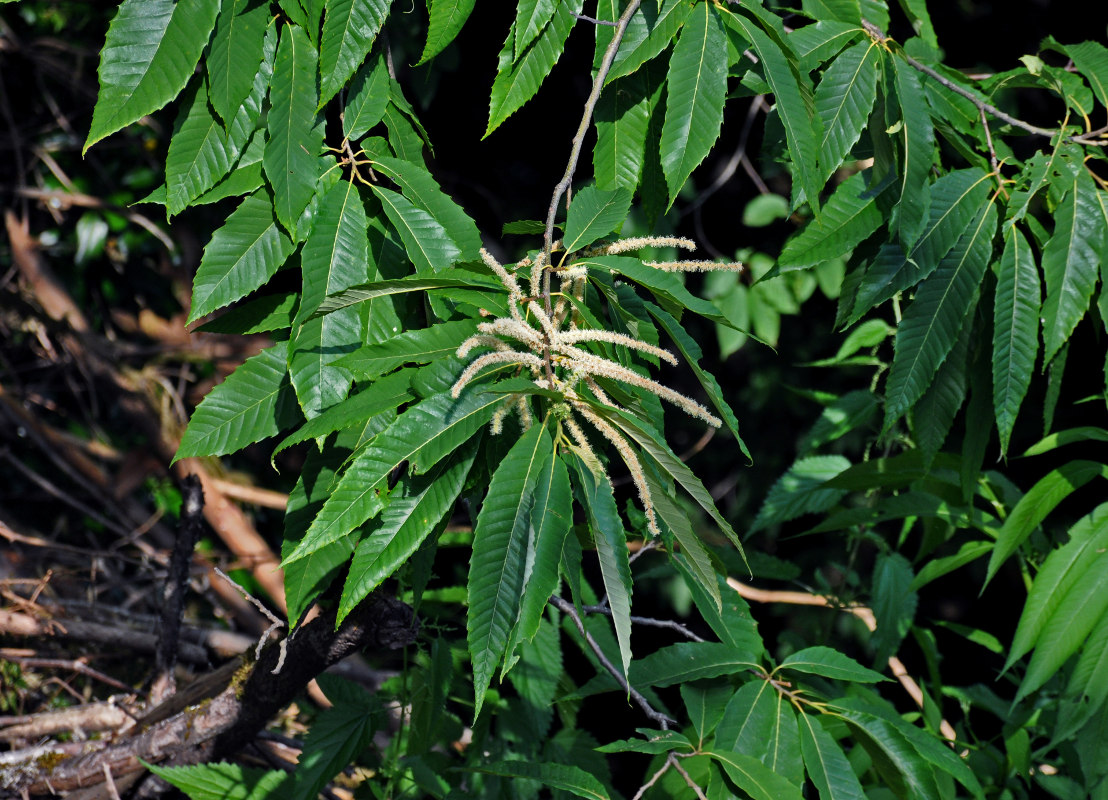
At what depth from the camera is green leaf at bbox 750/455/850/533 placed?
1717 millimetres

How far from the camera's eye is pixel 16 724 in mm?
1862

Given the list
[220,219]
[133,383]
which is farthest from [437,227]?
[133,383]

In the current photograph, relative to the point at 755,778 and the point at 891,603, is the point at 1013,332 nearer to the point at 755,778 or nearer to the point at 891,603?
the point at 755,778

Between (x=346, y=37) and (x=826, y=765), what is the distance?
0.91 metres

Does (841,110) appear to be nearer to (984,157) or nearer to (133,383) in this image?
(984,157)

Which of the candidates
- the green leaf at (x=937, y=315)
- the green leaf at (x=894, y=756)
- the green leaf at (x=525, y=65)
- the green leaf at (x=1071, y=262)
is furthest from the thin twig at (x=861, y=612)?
the green leaf at (x=525, y=65)

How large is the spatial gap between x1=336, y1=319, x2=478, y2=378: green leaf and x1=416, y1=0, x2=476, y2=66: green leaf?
34 cm

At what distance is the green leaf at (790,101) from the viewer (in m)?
0.95

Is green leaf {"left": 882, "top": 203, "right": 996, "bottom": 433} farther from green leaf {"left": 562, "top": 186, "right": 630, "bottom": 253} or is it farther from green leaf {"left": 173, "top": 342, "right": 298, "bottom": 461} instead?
green leaf {"left": 173, "top": 342, "right": 298, "bottom": 461}

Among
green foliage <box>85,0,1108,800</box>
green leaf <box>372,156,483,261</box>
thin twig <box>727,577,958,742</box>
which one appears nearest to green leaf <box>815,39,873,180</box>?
green foliage <box>85,0,1108,800</box>

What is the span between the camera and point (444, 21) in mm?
978

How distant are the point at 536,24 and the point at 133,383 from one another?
208cm

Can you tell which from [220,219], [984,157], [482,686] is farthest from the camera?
[220,219]

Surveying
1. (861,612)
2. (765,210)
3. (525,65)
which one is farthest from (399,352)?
(765,210)
